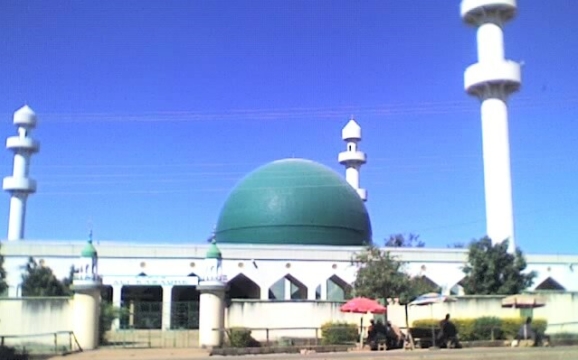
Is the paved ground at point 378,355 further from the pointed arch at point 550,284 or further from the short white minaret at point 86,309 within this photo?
the pointed arch at point 550,284

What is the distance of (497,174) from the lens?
38750 millimetres

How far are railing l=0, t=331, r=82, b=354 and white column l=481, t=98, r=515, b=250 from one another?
76.3ft

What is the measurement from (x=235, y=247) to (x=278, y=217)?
181 inches

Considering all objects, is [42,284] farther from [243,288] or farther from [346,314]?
[346,314]

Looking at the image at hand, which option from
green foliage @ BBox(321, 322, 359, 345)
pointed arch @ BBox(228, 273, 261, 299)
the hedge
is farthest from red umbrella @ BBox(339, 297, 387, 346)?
pointed arch @ BBox(228, 273, 261, 299)

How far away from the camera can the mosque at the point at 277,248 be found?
40000 mm

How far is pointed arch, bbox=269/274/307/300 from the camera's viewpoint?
43062 mm

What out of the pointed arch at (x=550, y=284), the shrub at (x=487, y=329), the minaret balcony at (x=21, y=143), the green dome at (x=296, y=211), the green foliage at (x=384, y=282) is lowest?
the shrub at (x=487, y=329)

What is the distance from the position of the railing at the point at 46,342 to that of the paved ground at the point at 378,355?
963 mm

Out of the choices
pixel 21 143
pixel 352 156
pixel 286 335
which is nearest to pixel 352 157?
pixel 352 156

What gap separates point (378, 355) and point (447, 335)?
5926mm

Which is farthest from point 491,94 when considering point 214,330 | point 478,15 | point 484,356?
point 484,356

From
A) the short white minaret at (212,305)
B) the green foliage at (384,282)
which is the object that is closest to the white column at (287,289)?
the green foliage at (384,282)

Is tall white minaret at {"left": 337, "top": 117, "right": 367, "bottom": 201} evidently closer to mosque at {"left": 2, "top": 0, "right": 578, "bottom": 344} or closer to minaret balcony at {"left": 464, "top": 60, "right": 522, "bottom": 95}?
mosque at {"left": 2, "top": 0, "right": 578, "bottom": 344}
